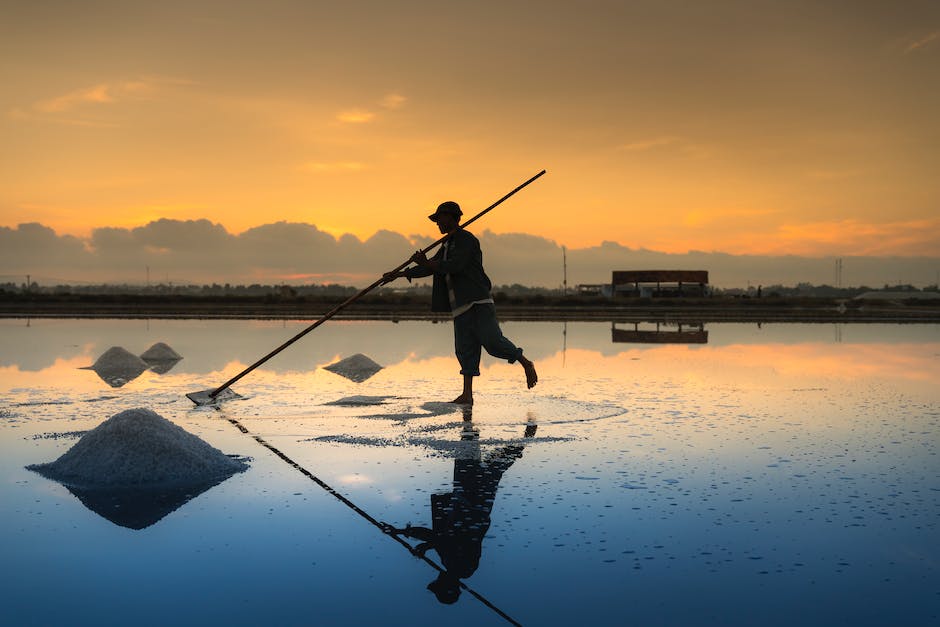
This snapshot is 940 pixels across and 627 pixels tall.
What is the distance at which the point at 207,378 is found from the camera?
37.1 feet

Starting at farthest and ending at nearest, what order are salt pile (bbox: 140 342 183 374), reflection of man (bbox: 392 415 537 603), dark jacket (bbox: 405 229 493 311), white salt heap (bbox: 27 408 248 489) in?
salt pile (bbox: 140 342 183 374) < dark jacket (bbox: 405 229 493 311) < white salt heap (bbox: 27 408 248 489) < reflection of man (bbox: 392 415 537 603)

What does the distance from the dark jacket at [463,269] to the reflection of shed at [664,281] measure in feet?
146

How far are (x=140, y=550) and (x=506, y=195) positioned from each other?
713 cm

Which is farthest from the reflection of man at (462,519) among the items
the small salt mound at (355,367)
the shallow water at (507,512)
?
the small salt mound at (355,367)

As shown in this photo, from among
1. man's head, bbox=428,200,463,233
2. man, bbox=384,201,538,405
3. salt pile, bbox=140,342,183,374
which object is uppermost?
man's head, bbox=428,200,463,233

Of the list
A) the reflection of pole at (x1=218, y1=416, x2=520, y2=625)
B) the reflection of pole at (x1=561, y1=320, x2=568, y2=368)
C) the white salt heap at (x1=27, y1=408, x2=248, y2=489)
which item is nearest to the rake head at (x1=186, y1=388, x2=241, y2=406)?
the reflection of pole at (x1=218, y1=416, x2=520, y2=625)

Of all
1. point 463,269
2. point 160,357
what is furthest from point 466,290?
point 160,357

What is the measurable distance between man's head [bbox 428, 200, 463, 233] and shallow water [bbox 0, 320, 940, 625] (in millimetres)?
1728

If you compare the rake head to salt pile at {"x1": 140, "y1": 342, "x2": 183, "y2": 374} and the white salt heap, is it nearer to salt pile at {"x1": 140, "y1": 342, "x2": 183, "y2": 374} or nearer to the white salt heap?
the white salt heap

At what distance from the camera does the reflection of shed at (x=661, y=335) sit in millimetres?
19641

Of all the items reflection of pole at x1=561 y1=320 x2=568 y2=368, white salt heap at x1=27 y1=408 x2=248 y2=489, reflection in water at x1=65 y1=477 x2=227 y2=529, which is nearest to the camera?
reflection in water at x1=65 y1=477 x2=227 y2=529

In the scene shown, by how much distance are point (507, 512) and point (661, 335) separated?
18036 mm

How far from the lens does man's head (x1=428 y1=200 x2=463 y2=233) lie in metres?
8.96

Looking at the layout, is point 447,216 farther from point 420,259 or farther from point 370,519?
point 370,519
